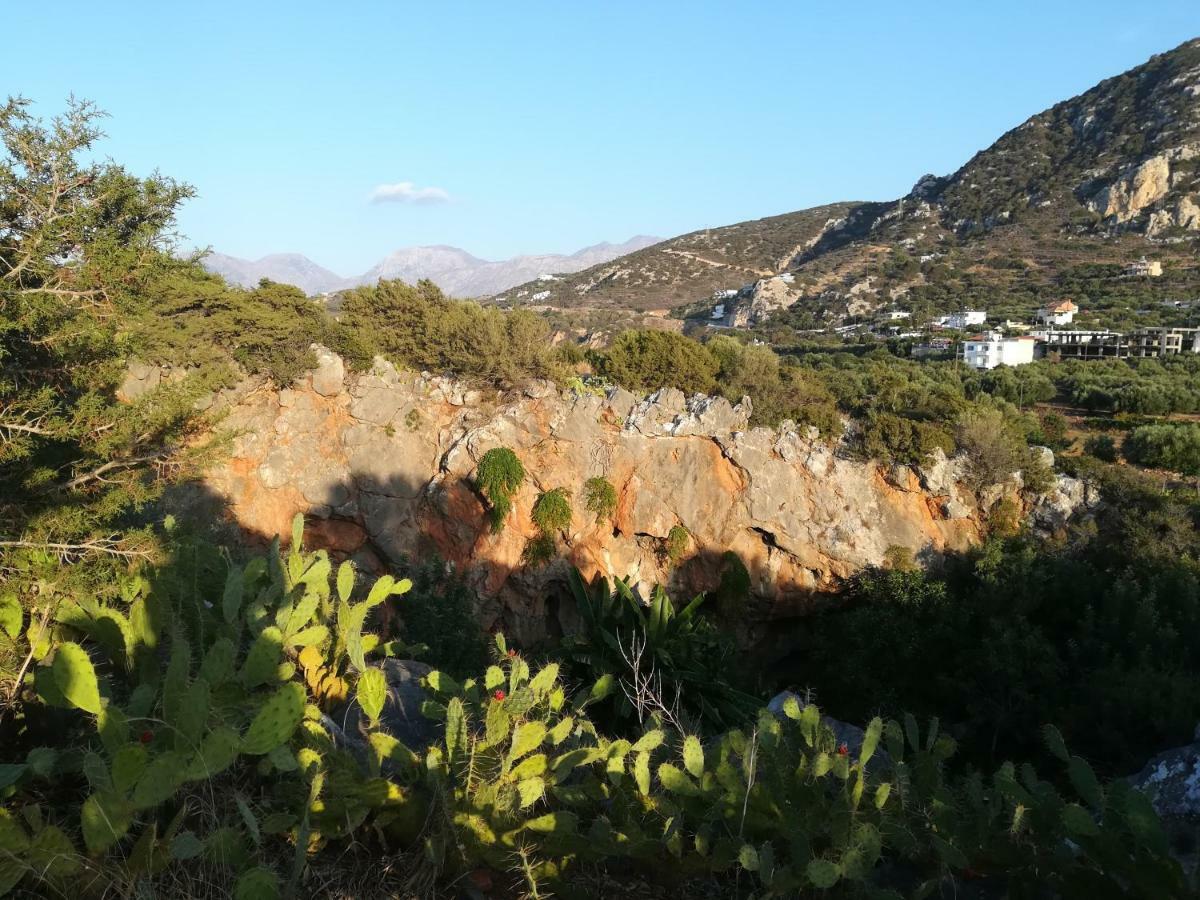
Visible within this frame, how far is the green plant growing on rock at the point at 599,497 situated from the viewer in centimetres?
1202

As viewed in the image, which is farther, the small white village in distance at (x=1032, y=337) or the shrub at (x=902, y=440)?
the small white village in distance at (x=1032, y=337)

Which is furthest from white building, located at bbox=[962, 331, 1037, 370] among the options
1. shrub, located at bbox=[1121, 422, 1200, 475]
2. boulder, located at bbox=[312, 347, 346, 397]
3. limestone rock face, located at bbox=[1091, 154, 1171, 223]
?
boulder, located at bbox=[312, 347, 346, 397]

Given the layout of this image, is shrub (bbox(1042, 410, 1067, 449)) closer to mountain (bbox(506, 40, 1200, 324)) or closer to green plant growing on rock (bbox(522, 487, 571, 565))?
green plant growing on rock (bbox(522, 487, 571, 565))

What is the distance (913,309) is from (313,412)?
124ft

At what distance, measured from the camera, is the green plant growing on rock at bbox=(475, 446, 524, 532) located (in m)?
11.6

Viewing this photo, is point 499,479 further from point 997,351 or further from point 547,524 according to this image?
point 997,351

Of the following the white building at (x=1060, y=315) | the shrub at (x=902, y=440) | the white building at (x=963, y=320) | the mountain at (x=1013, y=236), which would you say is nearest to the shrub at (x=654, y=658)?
the shrub at (x=902, y=440)

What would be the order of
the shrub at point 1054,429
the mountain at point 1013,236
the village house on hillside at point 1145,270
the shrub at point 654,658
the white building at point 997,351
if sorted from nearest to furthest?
the shrub at point 654,658, the shrub at point 1054,429, the white building at point 997,351, the village house on hillside at point 1145,270, the mountain at point 1013,236

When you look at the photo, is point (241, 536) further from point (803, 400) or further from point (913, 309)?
point (913, 309)

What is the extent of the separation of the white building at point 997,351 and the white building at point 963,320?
5.45 metres

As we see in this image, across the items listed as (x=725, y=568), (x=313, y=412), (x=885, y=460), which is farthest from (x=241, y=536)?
(x=885, y=460)

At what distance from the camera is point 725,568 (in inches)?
471

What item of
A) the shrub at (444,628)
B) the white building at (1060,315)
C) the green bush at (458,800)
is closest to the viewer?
the green bush at (458,800)

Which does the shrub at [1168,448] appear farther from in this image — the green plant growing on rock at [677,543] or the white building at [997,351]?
the white building at [997,351]
